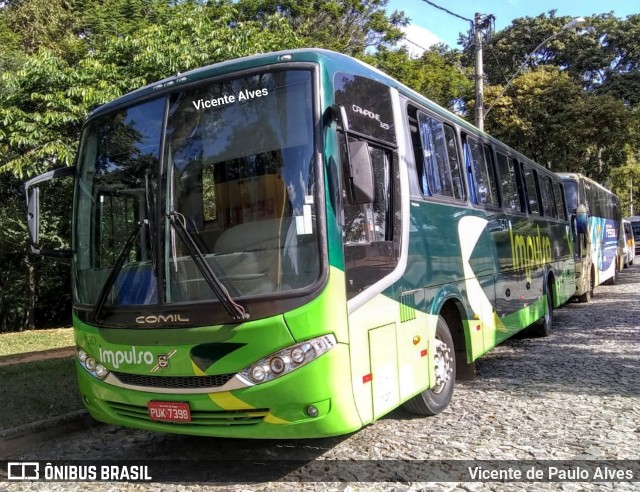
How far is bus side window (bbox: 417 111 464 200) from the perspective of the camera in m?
5.30

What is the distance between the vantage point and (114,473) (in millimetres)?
4254

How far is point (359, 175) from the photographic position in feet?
12.1

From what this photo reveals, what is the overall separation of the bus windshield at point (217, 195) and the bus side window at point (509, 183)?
15.3 ft

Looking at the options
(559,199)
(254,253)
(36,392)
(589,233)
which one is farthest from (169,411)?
(589,233)

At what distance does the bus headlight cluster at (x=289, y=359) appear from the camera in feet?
11.5

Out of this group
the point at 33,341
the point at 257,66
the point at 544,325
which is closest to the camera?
the point at 257,66

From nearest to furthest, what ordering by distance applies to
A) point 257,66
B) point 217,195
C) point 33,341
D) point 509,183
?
point 257,66
point 217,195
point 509,183
point 33,341

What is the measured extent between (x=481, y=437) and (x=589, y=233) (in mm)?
11476

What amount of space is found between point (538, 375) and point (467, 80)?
79.0 ft

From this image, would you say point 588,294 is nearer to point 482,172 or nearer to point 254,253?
point 482,172

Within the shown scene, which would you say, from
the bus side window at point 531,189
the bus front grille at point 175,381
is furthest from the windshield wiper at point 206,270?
the bus side window at point 531,189

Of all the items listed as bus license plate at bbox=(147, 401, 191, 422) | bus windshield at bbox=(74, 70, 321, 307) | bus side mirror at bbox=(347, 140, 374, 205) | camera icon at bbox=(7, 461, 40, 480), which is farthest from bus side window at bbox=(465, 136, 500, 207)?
camera icon at bbox=(7, 461, 40, 480)

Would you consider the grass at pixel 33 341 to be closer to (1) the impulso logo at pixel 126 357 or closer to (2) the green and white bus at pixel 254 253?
(2) the green and white bus at pixel 254 253

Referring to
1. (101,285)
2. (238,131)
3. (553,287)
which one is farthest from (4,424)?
(553,287)
